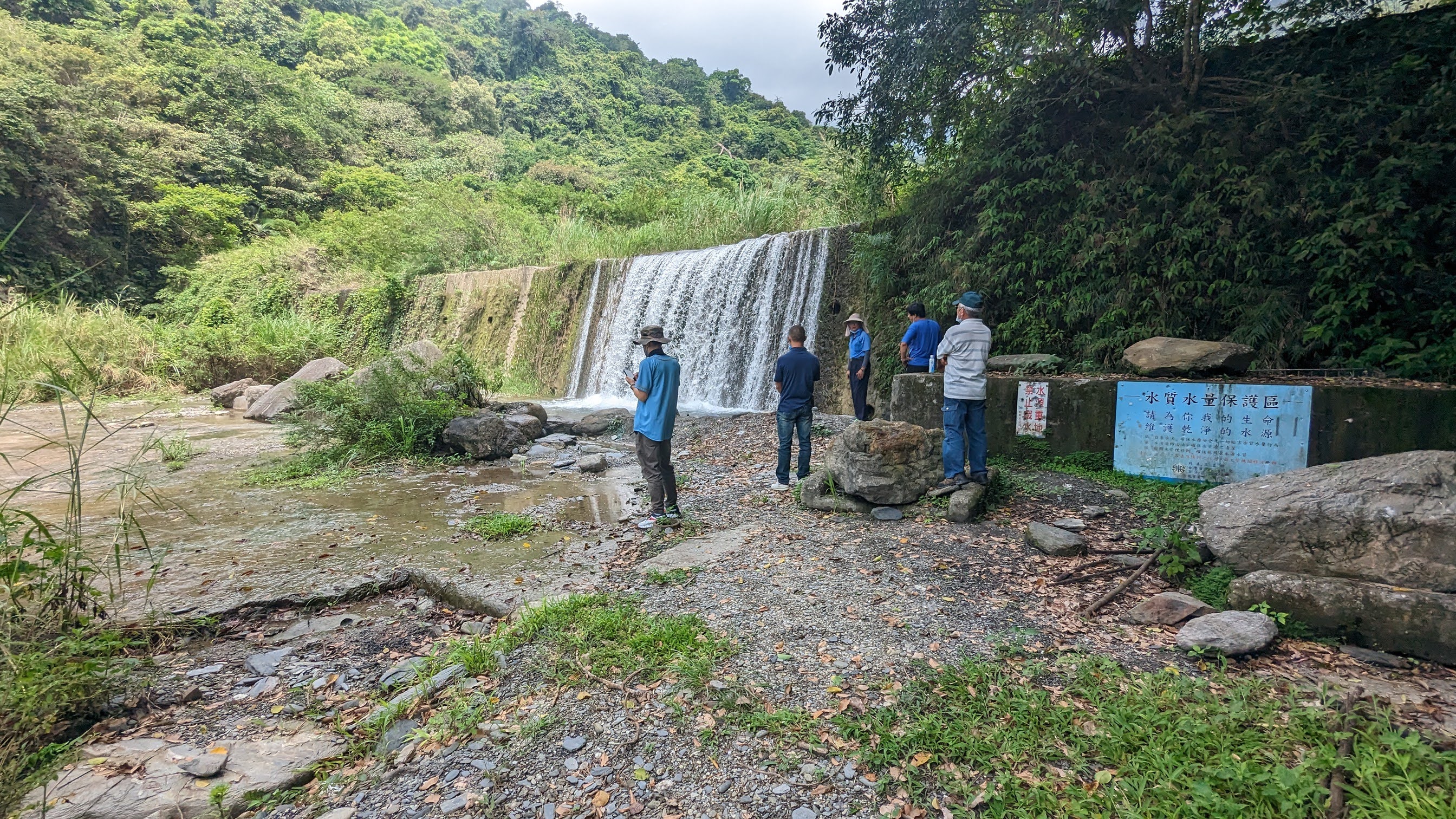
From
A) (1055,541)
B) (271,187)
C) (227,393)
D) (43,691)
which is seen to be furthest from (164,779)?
(271,187)

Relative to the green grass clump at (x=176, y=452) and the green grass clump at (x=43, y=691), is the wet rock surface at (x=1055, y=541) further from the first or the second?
the green grass clump at (x=176, y=452)

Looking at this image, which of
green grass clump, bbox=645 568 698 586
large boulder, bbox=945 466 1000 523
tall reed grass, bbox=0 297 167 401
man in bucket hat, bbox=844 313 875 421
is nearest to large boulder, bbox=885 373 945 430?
man in bucket hat, bbox=844 313 875 421

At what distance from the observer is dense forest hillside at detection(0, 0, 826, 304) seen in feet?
60.0

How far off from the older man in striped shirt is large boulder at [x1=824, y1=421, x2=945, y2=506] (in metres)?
0.20

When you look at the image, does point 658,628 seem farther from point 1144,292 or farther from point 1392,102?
point 1392,102

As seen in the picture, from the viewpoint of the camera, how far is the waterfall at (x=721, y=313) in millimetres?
11039

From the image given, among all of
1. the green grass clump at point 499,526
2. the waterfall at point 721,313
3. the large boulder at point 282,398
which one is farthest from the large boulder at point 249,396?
the green grass clump at point 499,526

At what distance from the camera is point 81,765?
→ 2328mm

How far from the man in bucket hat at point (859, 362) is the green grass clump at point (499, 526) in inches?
171

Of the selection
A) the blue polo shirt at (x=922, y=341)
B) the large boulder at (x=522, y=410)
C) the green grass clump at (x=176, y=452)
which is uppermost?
the blue polo shirt at (x=922, y=341)

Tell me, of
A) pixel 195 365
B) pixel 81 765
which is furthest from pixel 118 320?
pixel 81 765

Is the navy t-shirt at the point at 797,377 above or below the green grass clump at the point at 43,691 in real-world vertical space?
above

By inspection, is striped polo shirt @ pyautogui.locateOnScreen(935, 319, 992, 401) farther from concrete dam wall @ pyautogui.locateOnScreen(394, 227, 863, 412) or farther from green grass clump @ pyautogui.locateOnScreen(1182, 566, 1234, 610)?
concrete dam wall @ pyautogui.locateOnScreen(394, 227, 863, 412)

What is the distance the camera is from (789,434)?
628 cm
